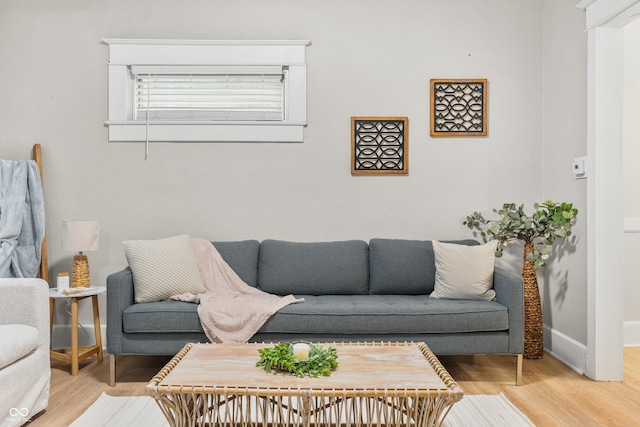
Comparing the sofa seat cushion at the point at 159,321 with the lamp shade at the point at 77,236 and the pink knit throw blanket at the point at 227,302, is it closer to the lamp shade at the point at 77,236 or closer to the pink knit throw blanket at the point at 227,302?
the pink knit throw blanket at the point at 227,302

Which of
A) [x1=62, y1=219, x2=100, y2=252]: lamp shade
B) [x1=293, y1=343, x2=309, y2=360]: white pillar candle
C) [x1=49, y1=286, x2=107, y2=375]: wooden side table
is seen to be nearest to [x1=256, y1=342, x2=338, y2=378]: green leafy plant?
[x1=293, y1=343, x2=309, y2=360]: white pillar candle

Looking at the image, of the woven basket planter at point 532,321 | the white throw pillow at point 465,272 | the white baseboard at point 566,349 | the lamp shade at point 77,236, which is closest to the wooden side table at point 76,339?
the lamp shade at point 77,236

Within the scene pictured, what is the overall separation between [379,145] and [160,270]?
1.78 meters

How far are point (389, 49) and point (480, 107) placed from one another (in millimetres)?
802

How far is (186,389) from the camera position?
1.84m

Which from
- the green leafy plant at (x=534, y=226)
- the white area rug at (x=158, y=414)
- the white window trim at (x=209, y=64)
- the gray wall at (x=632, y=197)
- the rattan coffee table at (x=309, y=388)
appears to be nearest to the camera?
the rattan coffee table at (x=309, y=388)

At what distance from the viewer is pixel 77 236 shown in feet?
11.0

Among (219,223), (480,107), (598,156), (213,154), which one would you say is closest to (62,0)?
(213,154)

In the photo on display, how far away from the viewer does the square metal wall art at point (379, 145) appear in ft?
12.4

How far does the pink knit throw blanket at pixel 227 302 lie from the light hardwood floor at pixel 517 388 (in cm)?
55

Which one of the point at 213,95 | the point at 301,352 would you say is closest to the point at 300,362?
the point at 301,352

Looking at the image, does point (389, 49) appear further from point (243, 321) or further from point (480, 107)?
point (243, 321)

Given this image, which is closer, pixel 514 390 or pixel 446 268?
pixel 514 390

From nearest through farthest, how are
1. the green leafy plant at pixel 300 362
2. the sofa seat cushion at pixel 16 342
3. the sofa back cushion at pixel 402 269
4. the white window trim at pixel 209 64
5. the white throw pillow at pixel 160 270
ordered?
the green leafy plant at pixel 300 362
the sofa seat cushion at pixel 16 342
the white throw pillow at pixel 160 270
the sofa back cushion at pixel 402 269
the white window trim at pixel 209 64
